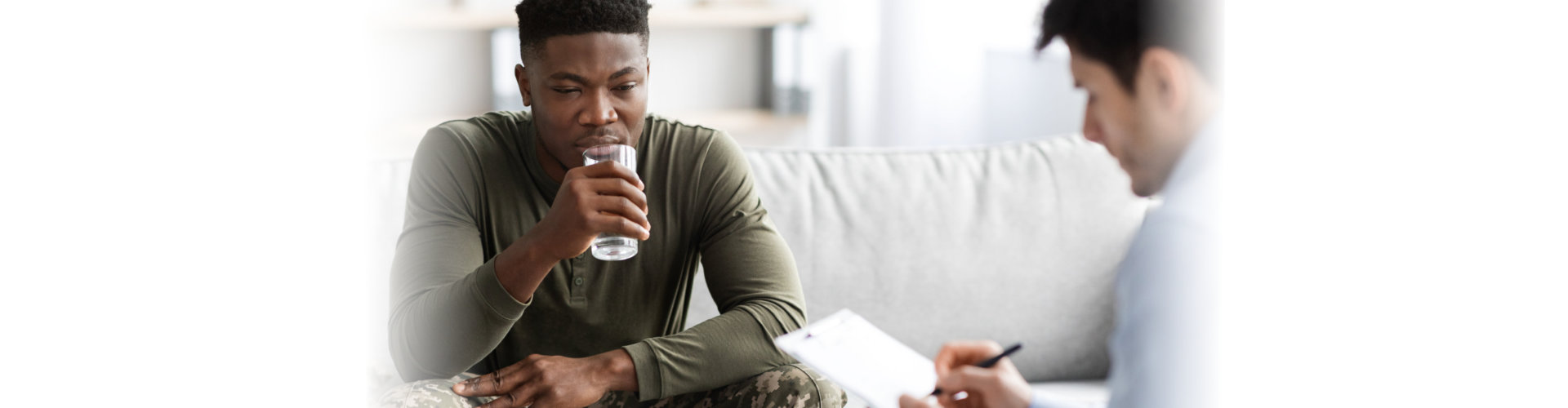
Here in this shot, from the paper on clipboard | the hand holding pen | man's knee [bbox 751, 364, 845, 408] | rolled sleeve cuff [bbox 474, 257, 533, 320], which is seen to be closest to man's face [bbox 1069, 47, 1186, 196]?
the hand holding pen

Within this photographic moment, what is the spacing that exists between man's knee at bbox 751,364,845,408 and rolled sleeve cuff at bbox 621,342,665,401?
96mm

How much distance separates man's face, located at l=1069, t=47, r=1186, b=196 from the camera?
31.4 inches

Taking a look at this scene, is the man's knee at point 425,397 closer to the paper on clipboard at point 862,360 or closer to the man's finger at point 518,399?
the man's finger at point 518,399

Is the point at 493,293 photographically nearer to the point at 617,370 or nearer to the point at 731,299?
the point at 617,370

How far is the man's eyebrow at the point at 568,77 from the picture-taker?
985 mm

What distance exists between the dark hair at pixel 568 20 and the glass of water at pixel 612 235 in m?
0.10

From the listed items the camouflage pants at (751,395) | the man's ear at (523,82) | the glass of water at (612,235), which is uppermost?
the man's ear at (523,82)

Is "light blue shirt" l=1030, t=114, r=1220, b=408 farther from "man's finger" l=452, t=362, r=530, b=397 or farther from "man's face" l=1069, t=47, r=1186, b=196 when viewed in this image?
"man's finger" l=452, t=362, r=530, b=397

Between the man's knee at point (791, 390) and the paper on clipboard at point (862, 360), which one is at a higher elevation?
the paper on clipboard at point (862, 360)

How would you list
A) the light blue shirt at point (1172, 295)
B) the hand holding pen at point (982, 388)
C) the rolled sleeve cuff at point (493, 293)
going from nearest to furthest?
the light blue shirt at point (1172, 295)
the hand holding pen at point (982, 388)
the rolled sleeve cuff at point (493, 293)

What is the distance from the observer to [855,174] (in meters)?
1.74

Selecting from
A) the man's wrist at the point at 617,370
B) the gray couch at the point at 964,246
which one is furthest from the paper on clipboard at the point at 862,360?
the gray couch at the point at 964,246

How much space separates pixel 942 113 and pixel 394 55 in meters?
1.75

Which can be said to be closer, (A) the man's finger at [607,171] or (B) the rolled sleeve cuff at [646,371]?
(A) the man's finger at [607,171]
